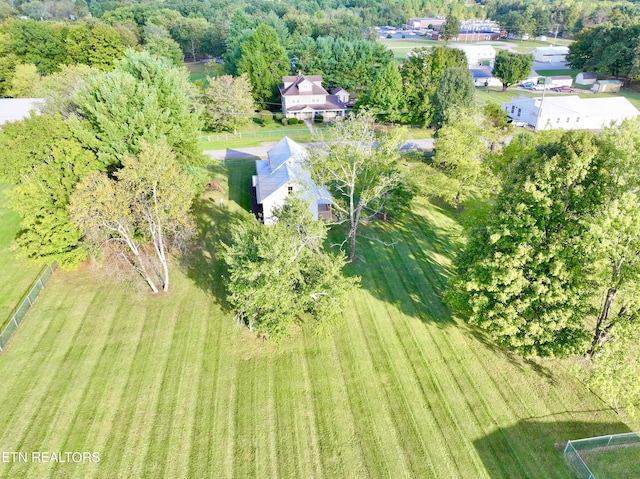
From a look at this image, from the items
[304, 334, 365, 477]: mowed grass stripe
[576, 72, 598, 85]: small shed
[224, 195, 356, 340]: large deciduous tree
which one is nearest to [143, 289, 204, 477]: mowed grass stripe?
[224, 195, 356, 340]: large deciduous tree

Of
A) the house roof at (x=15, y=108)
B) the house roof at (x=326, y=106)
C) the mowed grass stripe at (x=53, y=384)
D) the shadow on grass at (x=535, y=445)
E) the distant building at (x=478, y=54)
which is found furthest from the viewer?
the distant building at (x=478, y=54)

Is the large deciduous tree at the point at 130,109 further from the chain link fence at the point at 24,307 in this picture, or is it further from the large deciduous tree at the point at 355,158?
the large deciduous tree at the point at 355,158

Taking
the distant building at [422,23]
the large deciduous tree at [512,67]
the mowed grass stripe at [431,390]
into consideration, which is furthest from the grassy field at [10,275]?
the distant building at [422,23]

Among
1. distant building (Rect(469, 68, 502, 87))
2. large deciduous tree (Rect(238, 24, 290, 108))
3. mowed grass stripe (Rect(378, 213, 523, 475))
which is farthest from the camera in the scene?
distant building (Rect(469, 68, 502, 87))

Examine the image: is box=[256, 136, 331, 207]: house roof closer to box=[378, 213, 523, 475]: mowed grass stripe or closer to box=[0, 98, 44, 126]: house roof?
box=[378, 213, 523, 475]: mowed grass stripe

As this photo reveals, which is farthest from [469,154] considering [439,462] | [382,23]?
[382,23]

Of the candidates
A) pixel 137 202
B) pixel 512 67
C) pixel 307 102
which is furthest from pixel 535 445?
pixel 512 67
